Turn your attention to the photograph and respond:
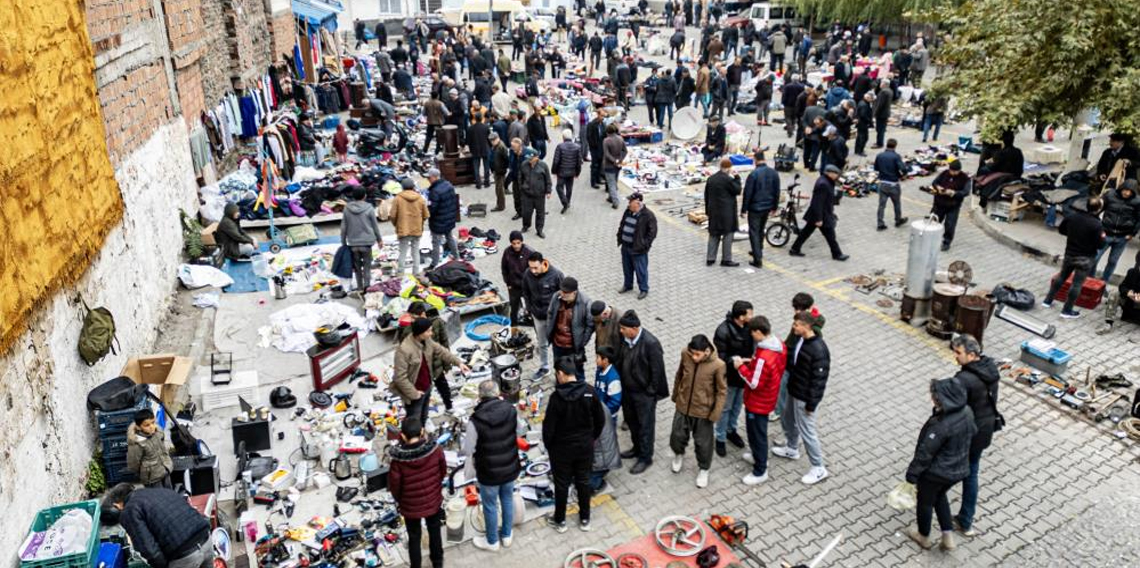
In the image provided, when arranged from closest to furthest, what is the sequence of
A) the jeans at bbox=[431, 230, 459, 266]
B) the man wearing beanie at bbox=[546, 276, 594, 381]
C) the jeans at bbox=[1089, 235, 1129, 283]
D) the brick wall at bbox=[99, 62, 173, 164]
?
the man wearing beanie at bbox=[546, 276, 594, 381] < the brick wall at bbox=[99, 62, 173, 164] < the jeans at bbox=[1089, 235, 1129, 283] < the jeans at bbox=[431, 230, 459, 266]

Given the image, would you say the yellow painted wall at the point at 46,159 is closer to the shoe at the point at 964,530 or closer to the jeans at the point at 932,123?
the shoe at the point at 964,530

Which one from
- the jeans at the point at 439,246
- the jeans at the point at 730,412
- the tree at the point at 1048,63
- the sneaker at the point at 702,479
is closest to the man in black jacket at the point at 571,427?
the sneaker at the point at 702,479

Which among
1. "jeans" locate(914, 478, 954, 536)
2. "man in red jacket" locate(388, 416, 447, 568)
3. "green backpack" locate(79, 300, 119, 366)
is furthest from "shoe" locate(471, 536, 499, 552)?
"green backpack" locate(79, 300, 119, 366)

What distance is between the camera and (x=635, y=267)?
1261 cm

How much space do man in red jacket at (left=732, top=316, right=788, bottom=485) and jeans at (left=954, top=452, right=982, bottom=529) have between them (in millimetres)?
1771

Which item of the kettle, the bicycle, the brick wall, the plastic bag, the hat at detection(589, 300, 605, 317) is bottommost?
the kettle

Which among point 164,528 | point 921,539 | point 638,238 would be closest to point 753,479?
point 921,539

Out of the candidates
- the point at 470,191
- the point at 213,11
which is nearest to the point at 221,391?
the point at 470,191

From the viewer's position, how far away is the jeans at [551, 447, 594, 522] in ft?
23.8

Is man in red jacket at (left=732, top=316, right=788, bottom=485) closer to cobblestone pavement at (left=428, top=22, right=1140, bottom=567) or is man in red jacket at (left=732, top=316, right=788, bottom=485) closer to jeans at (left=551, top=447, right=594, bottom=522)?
cobblestone pavement at (left=428, top=22, right=1140, bottom=567)

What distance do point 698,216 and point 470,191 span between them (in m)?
5.36

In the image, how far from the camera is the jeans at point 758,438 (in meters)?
8.00

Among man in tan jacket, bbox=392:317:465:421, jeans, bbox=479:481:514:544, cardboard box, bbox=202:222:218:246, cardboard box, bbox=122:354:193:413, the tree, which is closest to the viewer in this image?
jeans, bbox=479:481:514:544

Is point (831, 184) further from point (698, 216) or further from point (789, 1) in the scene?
point (789, 1)
